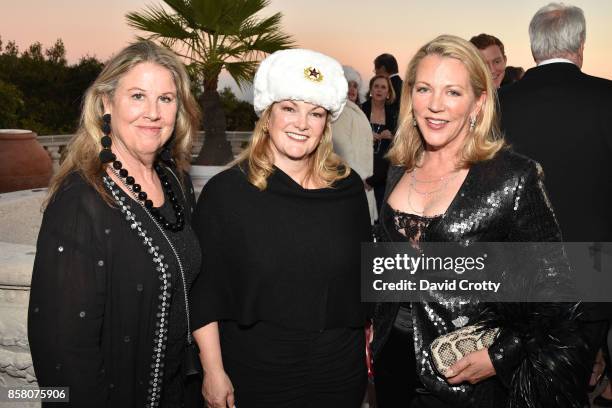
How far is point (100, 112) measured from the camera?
2.19 meters

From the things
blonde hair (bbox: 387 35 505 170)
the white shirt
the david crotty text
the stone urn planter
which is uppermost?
the white shirt

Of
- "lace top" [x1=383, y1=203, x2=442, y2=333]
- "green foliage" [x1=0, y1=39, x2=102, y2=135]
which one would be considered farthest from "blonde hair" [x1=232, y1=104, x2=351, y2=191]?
"green foliage" [x1=0, y1=39, x2=102, y2=135]

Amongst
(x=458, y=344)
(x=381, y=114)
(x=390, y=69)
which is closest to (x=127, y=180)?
(x=458, y=344)

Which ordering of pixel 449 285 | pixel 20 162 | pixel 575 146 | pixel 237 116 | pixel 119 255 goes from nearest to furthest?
pixel 119 255 < pixel 449 285 < pixel 575 146 < pixel 20 162 < pixel 237 116

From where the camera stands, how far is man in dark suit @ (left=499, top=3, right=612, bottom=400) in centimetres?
306

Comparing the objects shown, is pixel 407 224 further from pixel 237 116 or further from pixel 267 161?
pixel 237 116

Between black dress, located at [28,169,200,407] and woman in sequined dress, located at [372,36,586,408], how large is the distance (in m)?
0.86

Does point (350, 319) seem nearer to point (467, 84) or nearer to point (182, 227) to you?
point (182, 227)

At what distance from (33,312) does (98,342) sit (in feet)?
0.72

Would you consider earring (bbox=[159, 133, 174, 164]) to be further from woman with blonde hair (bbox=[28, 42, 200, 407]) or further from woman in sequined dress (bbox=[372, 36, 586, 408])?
woman in sequined dress (bbox=[372, 36, 586, 408])

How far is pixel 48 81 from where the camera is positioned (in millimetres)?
17500

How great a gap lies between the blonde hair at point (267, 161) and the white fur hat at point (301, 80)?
84 mm

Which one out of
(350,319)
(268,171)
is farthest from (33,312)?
(350,319)

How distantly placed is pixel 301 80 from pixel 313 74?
0.06 m
